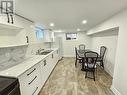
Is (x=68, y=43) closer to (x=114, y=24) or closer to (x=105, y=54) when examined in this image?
(x=105, y=54)

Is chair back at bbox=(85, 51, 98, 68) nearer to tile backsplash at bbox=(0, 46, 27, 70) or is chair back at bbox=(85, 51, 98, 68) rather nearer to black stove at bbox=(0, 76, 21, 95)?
tile backsplash at bbox=(0, 46, 27, 70)

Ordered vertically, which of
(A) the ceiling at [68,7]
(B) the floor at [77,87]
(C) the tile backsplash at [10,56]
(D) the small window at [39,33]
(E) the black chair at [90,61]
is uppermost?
(A) the ceiling at [68,7]

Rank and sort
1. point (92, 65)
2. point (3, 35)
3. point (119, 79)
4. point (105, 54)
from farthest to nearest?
point (105, 54), point (92, 65), point (119, 79), point (3, 35)

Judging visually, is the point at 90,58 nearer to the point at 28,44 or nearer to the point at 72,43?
the point at 28,44

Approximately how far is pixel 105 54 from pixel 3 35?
13.0 ft

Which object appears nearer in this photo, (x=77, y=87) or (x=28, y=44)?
A: (x=28, y=44)

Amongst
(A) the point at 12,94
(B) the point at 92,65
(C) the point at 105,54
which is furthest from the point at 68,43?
(A) the point at 12,94

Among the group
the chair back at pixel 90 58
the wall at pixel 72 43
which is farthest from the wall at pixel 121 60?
the wall at pixel 72 43

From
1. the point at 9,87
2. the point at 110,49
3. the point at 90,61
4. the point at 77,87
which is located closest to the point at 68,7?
the point at 9,87

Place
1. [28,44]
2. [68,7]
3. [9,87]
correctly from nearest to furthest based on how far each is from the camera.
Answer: [9,87]
[68,7]
[28,44]

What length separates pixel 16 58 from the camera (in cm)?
223

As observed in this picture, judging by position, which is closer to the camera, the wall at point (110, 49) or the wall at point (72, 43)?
the wall at point (110, 49)

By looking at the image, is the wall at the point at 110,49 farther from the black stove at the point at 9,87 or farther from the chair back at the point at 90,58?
the black stove at the point at 9,87

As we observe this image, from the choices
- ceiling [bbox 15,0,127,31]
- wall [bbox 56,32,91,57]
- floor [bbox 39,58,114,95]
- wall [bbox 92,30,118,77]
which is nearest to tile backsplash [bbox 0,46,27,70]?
ceiling [bbox 15,0,127,31]
